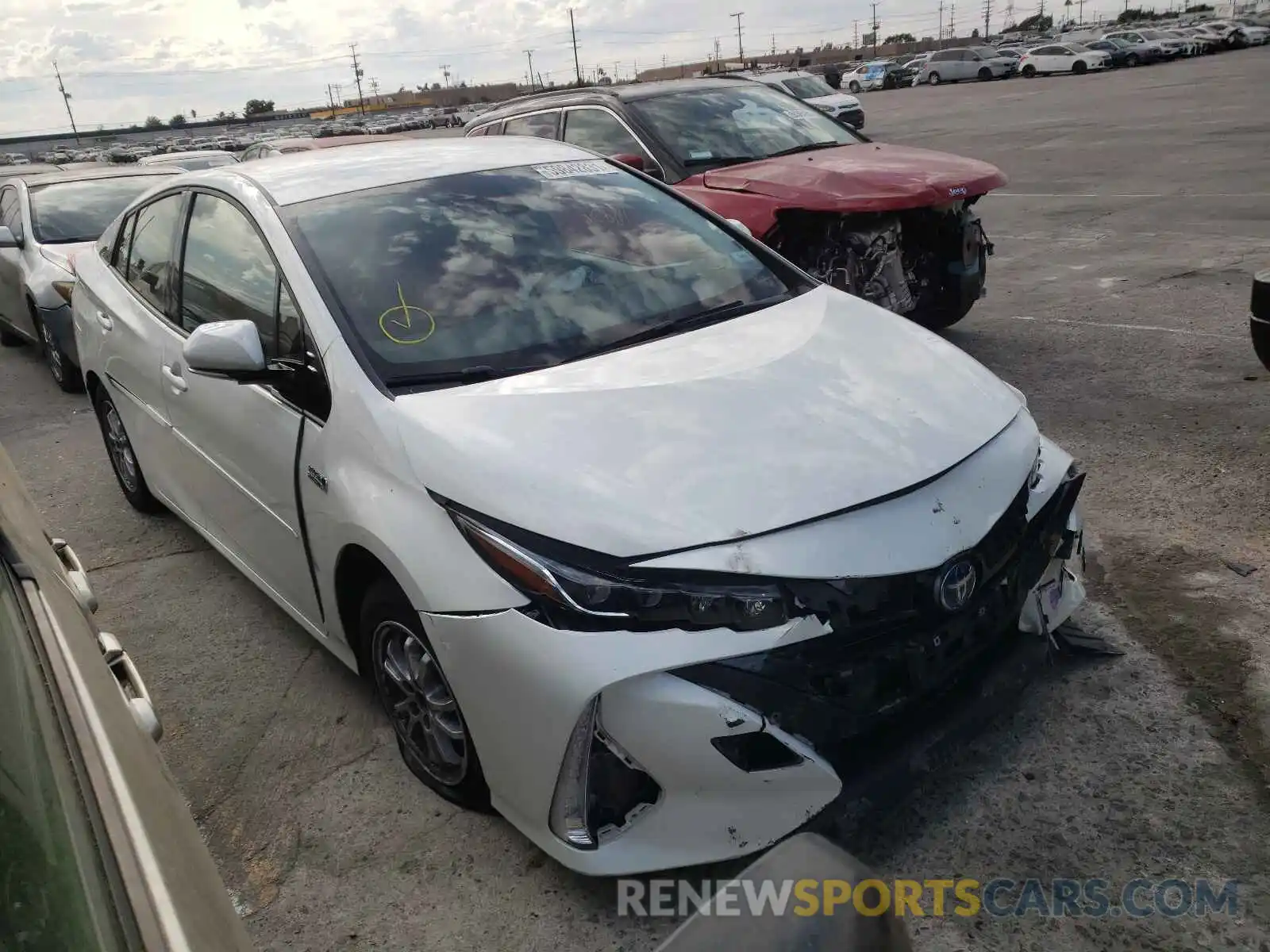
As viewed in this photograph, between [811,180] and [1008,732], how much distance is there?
3.79m

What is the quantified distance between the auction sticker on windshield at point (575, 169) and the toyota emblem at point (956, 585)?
216 cm

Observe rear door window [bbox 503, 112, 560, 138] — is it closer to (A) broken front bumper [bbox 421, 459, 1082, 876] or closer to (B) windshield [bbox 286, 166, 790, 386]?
(B) windshield [bbox 286, 166, 790, 386]

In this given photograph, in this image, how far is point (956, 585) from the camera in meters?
2.35

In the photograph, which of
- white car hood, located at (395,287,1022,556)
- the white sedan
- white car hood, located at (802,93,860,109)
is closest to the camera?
white car hood, located at (395,287,1022,556)

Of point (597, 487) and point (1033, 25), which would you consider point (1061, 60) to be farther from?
point (1033, 25)

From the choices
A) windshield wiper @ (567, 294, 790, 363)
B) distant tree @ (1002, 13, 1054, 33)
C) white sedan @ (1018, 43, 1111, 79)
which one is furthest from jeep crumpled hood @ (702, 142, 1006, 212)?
distant tree @ (1002, 13, 1054, 33)

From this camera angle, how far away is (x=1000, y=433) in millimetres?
2736

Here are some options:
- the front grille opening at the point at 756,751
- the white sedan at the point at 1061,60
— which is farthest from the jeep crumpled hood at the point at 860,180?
the white sedan at the point at 1061,60

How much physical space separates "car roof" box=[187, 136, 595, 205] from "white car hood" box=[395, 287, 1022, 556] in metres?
1.14

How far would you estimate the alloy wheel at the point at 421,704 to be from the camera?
8.68 feet

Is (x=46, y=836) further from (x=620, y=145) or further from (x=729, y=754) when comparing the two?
(x=620, y=145)

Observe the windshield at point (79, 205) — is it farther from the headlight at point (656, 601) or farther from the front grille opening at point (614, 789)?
the front grille opening at point (614, 789)

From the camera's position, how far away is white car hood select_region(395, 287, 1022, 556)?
229 cm

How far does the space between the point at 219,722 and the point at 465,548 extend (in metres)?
1.59
